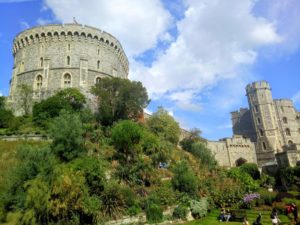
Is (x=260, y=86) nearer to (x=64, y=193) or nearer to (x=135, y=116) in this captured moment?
(x=135, y=116)

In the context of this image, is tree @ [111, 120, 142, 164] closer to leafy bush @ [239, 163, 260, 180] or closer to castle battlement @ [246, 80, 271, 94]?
leafy bush @ [239, 163, 260, 180]

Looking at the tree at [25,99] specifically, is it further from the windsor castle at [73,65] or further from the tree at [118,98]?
the tree at [118,98]

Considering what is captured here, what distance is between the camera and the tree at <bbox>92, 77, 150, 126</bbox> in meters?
35.3

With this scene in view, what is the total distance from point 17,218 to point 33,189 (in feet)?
6.12

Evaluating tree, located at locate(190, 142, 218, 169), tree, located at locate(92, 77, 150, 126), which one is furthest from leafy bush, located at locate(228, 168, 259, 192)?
tree, located at locate(92, 77, 150, 126)

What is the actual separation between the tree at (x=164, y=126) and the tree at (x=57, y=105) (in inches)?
371

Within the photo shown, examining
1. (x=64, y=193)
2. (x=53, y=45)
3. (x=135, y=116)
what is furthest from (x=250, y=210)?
(x=53, y=45)

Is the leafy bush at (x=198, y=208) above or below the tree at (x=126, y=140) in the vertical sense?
below

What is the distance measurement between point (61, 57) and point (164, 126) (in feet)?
66.6

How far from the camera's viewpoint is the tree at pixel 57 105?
3512 centimetres

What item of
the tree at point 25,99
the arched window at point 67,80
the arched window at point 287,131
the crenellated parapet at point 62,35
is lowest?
the arched window at point 287,131

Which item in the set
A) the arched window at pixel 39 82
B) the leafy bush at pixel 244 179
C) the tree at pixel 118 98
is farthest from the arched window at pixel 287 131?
the arched window at pixel 39 82

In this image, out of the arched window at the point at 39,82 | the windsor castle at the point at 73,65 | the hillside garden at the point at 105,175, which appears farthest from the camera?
the arched window at the point at 39,82

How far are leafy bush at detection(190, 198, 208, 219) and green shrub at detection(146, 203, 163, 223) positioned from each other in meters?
3.06
